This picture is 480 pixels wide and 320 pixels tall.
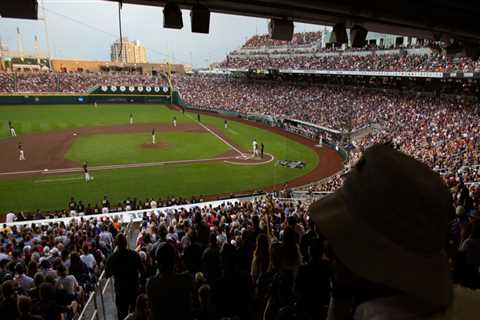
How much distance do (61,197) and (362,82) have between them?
133ft

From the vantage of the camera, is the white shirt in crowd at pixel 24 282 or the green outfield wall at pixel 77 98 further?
the green outfield wall at pixel 77 98

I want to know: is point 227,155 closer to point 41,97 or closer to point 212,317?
point 212,317

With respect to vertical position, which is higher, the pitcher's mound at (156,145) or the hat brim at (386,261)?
the hat brim at (386,261)

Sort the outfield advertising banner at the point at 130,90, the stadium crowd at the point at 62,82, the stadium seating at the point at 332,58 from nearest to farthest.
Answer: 1. the stadium seating at the point at 332,58
2. the stadium crowd at the point at 62,82
3. the outfield advertising banner at the point at 130,90

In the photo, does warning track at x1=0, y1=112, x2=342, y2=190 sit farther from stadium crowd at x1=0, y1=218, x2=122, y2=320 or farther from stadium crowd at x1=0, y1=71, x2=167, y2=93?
stadium crowd at x1=0, y1=71, x2=167, y2=93

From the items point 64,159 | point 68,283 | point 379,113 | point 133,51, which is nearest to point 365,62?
point 379,113

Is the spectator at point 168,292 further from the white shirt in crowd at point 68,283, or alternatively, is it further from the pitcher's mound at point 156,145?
the pitcher's mound at point 156,145

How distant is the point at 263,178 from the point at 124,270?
21132 millimetres

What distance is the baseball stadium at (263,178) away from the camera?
127 cm

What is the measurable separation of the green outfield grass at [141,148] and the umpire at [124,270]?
24826 mm

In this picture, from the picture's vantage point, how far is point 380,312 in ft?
3.81

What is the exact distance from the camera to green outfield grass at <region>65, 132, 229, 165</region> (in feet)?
99.1

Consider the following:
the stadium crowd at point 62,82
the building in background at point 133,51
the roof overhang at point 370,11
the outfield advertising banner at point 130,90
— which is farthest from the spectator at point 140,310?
the building in background at point 133,51

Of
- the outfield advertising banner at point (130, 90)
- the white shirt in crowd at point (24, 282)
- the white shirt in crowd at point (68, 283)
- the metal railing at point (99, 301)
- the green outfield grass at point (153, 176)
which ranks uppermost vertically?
the outfield advertising banner at point (130, 90)
